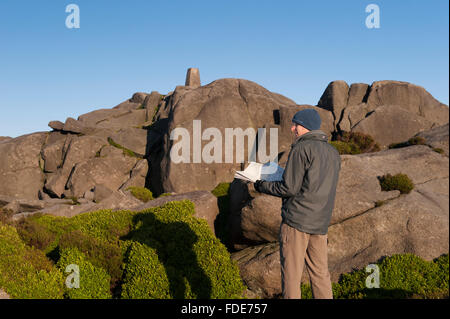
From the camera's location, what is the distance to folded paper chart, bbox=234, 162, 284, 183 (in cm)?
596

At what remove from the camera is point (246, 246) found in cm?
1455

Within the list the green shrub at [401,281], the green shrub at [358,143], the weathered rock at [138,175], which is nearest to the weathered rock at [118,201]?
the weathered rock at [138,175]

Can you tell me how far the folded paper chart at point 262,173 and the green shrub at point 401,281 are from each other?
5820 mm

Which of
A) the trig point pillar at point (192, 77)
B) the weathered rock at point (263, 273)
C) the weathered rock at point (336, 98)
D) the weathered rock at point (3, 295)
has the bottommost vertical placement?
the weathered rock at point (263, 273)

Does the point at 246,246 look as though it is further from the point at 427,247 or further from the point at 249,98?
the point at 249,98

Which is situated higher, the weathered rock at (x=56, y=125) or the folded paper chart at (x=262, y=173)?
the weathered rock at (x=56, y=125)

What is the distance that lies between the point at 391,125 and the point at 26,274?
30612 mm

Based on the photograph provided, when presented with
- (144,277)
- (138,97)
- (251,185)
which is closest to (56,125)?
(251,185)

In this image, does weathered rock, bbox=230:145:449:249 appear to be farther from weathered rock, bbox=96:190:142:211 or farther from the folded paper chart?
weathered rock, bbox=96:190:142:211

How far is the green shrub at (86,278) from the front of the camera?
9.41 metres

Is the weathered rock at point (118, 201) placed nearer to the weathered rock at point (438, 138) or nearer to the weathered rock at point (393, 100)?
the weathered rock at point (438, 138)

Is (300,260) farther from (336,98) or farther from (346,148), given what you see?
(336,98)

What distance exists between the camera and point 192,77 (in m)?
57.4
